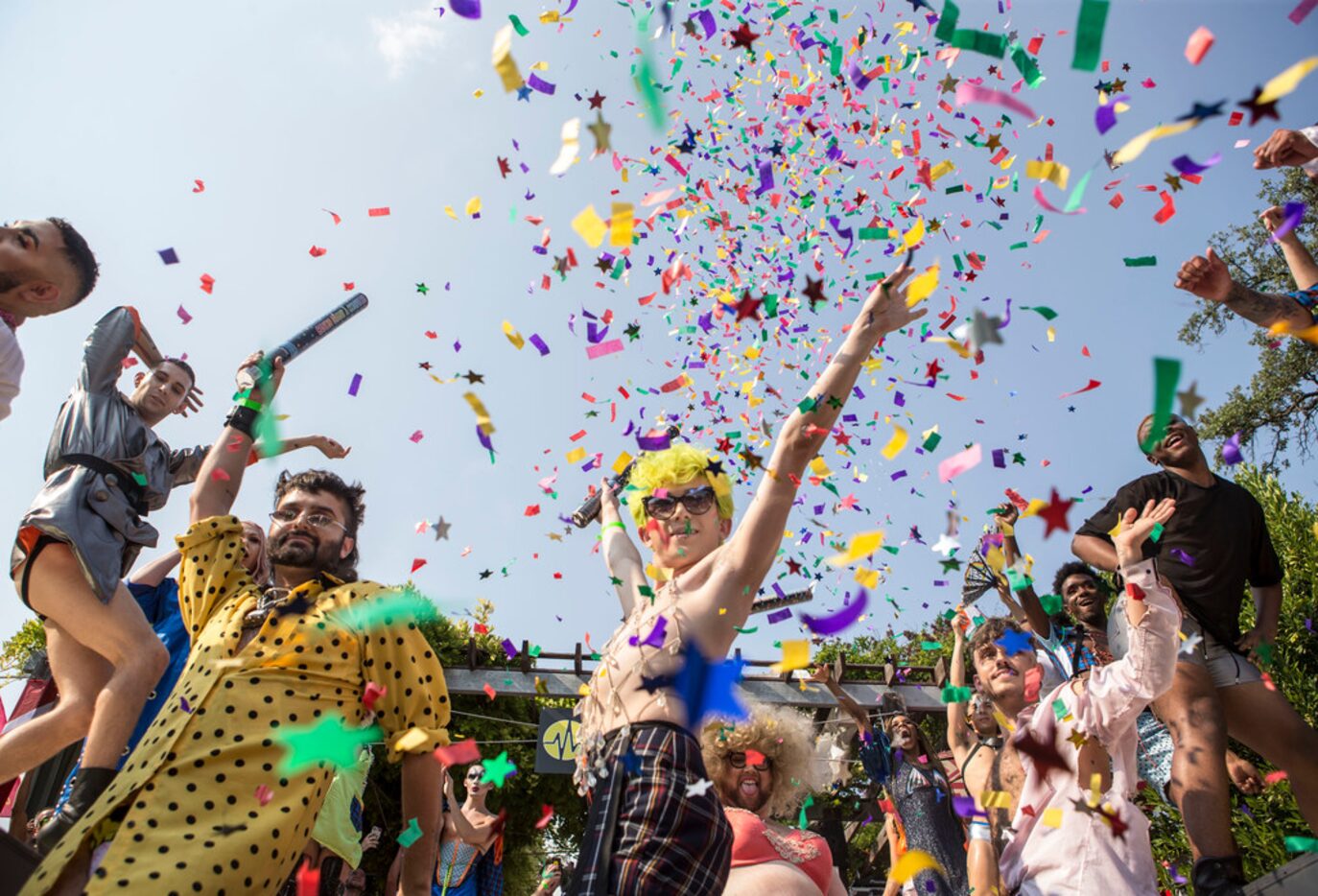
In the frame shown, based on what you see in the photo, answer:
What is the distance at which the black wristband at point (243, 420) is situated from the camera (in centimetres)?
275

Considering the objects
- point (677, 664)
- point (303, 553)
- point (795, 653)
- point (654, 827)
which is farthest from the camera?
point (795, 653)

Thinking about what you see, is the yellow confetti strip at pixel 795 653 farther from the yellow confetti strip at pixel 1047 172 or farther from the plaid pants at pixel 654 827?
the yellow confetti strip at pixel 1047 172

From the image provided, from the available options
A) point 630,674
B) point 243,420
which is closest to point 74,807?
point 243,420

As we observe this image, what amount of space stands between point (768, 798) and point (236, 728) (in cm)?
225

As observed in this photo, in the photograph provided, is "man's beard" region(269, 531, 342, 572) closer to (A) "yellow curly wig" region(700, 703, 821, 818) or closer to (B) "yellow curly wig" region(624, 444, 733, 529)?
(B) "yellow curly wig" region(624, 444, 733, 529)

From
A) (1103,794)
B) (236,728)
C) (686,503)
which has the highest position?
(686,503)

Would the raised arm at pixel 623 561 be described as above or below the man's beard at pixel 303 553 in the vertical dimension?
above

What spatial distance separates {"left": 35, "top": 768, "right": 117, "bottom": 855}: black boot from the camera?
2279 millimetres

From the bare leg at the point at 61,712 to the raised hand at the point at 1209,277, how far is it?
3988 millimetres

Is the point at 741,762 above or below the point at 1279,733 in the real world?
below

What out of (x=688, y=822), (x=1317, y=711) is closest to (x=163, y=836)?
(x=688, y=822)

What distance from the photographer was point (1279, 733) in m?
3.10

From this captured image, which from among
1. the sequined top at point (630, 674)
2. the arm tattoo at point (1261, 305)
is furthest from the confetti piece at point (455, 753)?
the arm tattoo at point (1261, 305)

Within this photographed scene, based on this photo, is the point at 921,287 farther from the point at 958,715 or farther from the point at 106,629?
the point at 958,715
